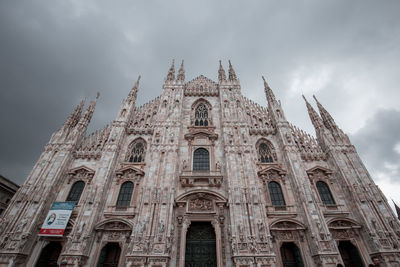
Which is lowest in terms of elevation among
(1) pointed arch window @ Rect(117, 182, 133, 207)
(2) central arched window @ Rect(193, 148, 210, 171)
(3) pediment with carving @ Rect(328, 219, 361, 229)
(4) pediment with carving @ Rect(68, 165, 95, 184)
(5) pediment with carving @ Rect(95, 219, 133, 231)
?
(5) pediment with carving @ Rect(95, 219, 133, 231)

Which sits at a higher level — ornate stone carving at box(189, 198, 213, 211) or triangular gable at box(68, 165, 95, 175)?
triangular gable at box(68, 165, 95, 175)

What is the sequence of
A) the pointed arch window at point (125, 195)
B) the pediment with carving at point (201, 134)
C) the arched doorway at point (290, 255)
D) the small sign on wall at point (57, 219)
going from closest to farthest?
the small sign on wall at point (57, 219) < the arched doorway at point (290, 255) < the pointed arch window at point (125, 195) < the pediment with carving at point (201, 134)

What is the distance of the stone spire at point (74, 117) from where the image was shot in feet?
65.7

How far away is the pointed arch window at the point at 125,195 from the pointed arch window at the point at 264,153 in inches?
484

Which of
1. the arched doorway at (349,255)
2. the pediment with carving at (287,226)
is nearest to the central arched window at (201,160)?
the pediment with carving at (287,226)

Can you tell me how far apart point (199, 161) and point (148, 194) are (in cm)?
562

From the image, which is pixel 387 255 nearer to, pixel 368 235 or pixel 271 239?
pixel 368 235

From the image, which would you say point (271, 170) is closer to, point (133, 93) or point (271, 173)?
point (271, 173)

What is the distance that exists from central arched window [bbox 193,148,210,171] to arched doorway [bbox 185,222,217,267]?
481 cm

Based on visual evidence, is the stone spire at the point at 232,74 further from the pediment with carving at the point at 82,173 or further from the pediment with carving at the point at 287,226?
the pediment with carving at the point at 82,173

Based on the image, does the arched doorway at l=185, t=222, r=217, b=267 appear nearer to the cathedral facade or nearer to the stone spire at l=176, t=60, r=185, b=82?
the cathedral facade

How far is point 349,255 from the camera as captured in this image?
46.3 feet

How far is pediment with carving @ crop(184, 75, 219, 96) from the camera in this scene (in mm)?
23314

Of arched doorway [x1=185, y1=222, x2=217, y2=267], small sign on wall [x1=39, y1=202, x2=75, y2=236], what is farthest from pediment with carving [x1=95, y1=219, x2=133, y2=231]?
arched doorway [x1=185, y1=222, x2=217, y2=267]
